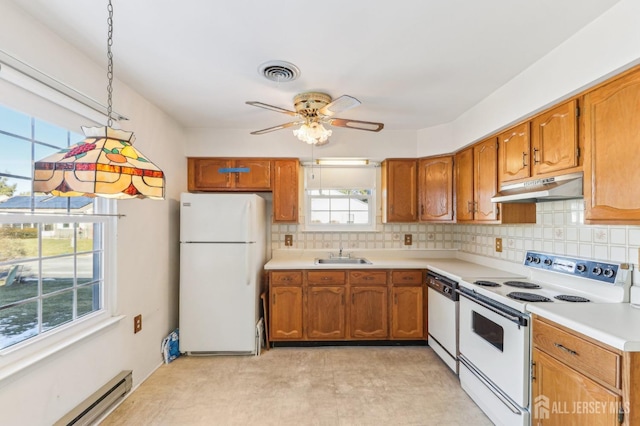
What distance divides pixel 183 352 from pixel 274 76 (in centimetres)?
269

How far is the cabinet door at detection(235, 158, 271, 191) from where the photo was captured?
338 cm

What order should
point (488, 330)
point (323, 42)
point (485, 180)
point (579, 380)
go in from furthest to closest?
point (485, 180) → point (488, 330) → point (323, 42) → point (579, 380)

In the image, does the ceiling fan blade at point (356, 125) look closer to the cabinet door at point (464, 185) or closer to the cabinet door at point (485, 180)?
the cabinet door at point (485, 180)

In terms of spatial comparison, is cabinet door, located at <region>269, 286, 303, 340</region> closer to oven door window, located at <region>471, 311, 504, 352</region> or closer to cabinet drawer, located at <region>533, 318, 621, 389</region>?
oven door window, located at <region>471, 311, 504, 352</region>

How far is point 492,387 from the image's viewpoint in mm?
1973

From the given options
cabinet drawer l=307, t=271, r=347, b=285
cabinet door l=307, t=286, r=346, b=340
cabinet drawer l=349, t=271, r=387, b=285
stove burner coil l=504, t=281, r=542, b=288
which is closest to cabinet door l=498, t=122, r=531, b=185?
stove burner coil l=504, t=281, r=542, b=288

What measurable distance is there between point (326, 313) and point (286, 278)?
0.56 metres

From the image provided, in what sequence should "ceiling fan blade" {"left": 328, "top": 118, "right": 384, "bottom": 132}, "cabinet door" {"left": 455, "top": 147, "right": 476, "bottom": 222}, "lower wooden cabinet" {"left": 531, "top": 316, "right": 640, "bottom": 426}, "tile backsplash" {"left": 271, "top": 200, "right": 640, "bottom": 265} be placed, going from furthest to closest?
"cabinet door" {"left": 455, "top": 147, "right": 476, "bottom": 222} → "ceiling fan blade" {"left": 328, "top": 118, "right": 384, "bottom": 132} → "tile backsplash" {"left": 271, "top": 200, "right": 640, "bottom": 265} → "lower wooden cabinet" {"left": 531, "top": 316, "right": 640, "bottom": 426}

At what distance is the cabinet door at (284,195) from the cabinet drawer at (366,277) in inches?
36.1

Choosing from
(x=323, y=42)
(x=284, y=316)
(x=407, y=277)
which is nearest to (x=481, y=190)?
(x=407, y=277)

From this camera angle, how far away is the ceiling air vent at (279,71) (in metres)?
1.95

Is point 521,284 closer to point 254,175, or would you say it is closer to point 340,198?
point 340,198

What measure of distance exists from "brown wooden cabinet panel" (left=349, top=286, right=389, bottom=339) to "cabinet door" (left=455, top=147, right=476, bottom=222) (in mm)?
1149

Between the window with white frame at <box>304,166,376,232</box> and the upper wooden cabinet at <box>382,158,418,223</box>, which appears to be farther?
the window with white frame at <box>304,166,376,232</box>
